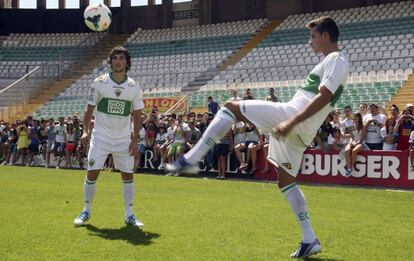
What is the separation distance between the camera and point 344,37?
96.2ft

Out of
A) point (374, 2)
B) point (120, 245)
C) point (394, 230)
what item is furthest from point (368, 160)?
point (374, 2)

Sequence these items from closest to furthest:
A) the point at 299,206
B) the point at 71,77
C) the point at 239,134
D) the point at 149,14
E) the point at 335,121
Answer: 1. the point at 299,206
2. the point at 335,121
3. the point at 239,134
4. the point at 71,77
5. the point at 149,14

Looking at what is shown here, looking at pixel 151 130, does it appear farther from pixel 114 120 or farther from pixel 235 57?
pixel 235 57

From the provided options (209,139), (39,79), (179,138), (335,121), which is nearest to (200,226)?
(209,139)

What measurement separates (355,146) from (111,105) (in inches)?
342

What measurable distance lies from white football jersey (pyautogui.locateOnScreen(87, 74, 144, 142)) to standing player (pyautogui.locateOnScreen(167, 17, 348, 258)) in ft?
7.32

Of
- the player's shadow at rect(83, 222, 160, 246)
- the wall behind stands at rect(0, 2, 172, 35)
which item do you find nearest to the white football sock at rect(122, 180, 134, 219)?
the player's shadow at rect(83, 222, 160, 246)

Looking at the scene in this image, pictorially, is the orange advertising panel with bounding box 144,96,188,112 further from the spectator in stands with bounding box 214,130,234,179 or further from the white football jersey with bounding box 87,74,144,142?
the white football jersey with bounding box 87,74,144,142

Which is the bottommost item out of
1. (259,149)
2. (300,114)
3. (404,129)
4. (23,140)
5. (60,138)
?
(23,140)

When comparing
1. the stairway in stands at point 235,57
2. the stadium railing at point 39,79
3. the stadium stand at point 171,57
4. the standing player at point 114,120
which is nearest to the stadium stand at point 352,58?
the stairway in stands at point 235,57

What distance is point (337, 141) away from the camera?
48.6 feet

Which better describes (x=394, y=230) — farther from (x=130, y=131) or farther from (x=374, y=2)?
(x=374, y=2)

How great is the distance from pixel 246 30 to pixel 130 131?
28963mm

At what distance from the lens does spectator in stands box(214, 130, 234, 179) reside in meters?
16.6
